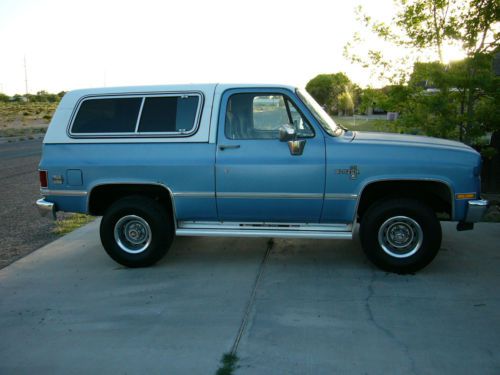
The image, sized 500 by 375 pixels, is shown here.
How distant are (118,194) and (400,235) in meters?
3.38

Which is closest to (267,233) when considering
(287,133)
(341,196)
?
(341,196)

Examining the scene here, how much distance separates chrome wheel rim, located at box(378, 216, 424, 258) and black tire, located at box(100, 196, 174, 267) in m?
2.46

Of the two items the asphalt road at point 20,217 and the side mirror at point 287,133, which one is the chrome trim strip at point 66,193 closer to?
the asphalt road at point 20,217

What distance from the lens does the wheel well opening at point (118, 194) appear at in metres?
5.72

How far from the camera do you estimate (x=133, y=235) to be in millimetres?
5766

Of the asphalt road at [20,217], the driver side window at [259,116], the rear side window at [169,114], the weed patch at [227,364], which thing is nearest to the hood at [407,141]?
the driver side window at [259,116]

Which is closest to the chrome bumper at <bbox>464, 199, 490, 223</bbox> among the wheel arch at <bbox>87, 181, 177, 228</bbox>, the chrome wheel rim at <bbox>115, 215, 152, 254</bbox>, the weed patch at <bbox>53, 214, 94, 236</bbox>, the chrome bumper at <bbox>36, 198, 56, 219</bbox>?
the wheel arch at <bbox>87, 181, 177, 228</bbox>

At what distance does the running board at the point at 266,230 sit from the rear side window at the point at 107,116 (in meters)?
1.35

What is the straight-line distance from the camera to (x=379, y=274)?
537cm

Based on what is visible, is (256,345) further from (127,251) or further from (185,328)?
(127,251)

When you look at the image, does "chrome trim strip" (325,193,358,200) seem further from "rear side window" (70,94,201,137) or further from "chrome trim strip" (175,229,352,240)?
"rear side window" (70,94,201,137)

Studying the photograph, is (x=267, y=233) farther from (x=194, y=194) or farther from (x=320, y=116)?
(x=320, y=116)

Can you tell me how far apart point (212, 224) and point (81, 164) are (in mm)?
1669

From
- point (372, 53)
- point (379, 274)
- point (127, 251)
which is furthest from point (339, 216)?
point (372, 53)
